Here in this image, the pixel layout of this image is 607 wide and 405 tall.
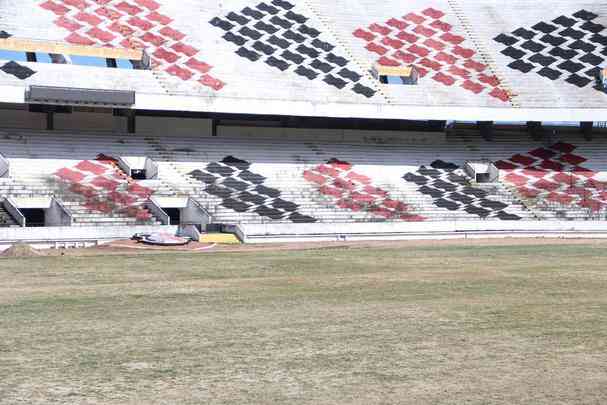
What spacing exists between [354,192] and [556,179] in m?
11.8

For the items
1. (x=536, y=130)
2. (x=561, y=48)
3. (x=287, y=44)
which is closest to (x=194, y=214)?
(x=287, y=44)

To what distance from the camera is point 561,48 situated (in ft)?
188

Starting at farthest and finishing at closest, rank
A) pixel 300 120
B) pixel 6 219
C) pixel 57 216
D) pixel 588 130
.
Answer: pixel 588 130
pixel 300 120
pixel 57 216
pixel 6 219

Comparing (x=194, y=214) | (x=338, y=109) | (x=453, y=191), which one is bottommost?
(x=194, y=214)

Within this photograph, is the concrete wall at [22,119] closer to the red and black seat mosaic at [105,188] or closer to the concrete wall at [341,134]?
the red and black seat mosaic at [105,188]

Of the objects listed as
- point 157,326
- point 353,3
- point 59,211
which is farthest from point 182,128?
point 157,326

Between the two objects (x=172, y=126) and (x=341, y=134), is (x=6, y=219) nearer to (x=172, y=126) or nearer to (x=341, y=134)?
(x=172, y=126)

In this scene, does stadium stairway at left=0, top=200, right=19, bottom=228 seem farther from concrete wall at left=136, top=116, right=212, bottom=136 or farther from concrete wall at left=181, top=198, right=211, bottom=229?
concrete wall at left=136, top=116, right=212, bottom=136

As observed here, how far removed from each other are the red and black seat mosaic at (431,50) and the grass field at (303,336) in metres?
30.8

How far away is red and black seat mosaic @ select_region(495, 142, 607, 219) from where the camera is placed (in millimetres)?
47787

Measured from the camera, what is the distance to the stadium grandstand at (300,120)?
4197 centimetres

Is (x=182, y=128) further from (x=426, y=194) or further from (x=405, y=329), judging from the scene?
(x=405, y=329)

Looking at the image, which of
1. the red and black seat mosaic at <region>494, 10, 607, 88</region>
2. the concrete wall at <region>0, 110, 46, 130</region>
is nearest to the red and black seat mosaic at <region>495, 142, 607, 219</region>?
the red and black seat mosaic at <region>494, 10, 607, 88</region>

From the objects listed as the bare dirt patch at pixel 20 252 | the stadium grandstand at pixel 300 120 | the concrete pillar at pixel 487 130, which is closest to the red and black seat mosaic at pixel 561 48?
the stadium grandstand at pixel 300 120
